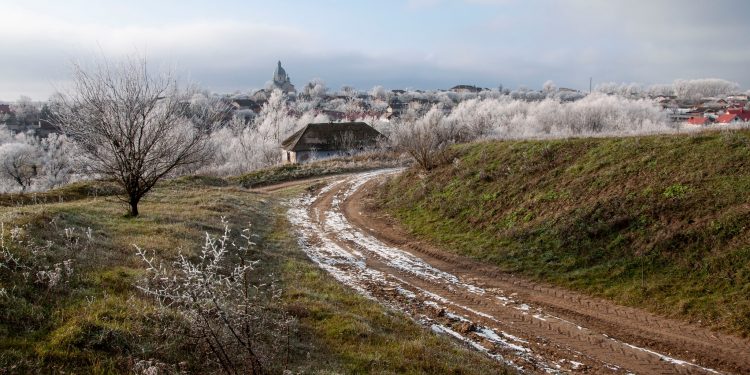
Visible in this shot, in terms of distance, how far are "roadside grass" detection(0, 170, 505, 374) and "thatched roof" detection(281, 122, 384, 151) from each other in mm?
37623

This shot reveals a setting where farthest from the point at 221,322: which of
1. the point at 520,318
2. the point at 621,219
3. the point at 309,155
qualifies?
the point at 309,155

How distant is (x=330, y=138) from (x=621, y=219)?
1625 inches

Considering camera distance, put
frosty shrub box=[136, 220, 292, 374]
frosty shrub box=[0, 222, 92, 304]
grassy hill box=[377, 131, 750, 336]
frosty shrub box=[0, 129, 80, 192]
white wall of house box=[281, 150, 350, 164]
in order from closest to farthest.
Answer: frosty shrub box=[136, 220, 292, 374] → frosty shrub box=[0, 222, 92, 304] → grassy hill box=[377, 131, 750, 336] → frosty shrub box=[0, 129, 80, 192] → white wall of house box=[281, 150, 350, 164]

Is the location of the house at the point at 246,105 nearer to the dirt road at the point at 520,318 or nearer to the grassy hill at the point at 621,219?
the grassy hill at the point at 621,219

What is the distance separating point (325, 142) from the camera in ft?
170

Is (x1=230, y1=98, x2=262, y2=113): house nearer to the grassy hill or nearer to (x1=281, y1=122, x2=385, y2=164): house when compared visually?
(x1=281, y1=122, x2=385, y2=164): house

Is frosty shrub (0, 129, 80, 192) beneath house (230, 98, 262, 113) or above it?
beneath

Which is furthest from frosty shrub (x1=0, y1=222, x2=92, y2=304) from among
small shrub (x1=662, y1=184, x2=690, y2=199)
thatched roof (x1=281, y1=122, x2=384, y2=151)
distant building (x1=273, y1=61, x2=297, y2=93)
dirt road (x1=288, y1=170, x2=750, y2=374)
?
distant building (x1=273, y1=61, x2=297, y2=93)

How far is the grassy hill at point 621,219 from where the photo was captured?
1043 centimetres

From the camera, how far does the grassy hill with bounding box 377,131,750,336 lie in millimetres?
10430

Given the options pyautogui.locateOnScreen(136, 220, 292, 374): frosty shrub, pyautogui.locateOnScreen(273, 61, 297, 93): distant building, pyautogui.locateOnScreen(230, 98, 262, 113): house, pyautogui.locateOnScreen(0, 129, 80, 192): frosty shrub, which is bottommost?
pyautogui.locateOnScreen(0, 129, 80, 192): frosty shrub

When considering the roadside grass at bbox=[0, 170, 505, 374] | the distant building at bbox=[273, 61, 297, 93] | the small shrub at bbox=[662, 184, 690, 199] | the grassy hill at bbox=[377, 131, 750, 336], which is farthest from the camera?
the distant building at bbox=[273, 61, 297, 93]

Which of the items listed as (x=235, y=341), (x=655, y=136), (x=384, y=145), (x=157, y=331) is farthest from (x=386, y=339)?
(x=384, y=145)

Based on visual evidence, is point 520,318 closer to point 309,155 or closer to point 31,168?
point 309,155
